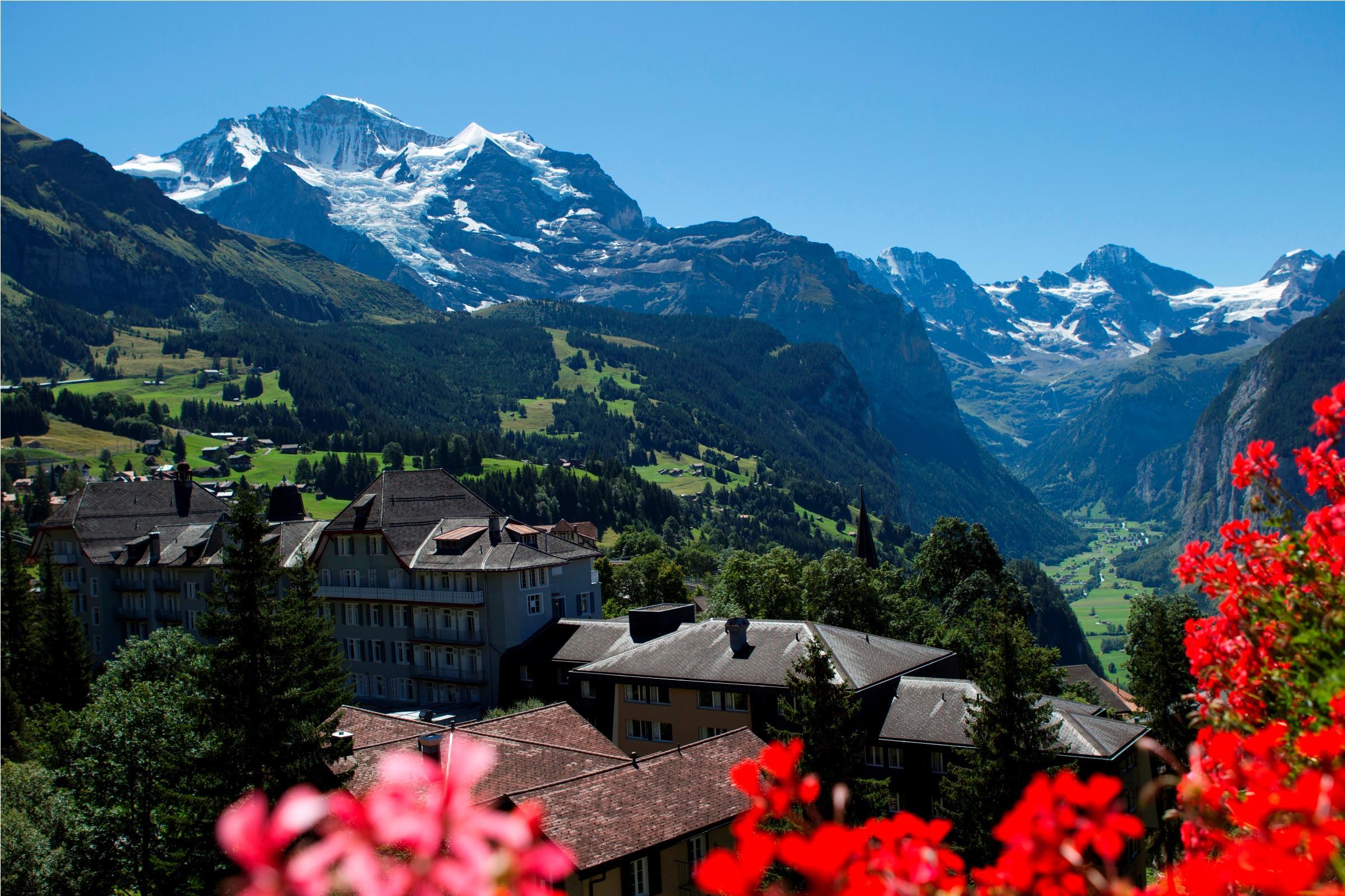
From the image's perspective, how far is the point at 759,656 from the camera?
4656cm

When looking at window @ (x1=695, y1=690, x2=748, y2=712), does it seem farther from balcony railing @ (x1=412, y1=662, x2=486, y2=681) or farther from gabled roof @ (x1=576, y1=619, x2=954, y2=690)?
balcony railing @ (x1=412, y1=662, x2=486, y2=681)

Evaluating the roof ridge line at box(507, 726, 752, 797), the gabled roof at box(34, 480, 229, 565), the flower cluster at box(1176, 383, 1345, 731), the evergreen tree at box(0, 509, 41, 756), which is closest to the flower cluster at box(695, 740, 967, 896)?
the flower cluster at box(1176, 383, 1345, 731)

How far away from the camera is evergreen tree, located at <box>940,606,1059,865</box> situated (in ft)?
109

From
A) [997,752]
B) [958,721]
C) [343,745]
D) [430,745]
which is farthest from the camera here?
[958,721]

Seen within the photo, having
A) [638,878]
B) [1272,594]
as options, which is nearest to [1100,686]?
[638,878]

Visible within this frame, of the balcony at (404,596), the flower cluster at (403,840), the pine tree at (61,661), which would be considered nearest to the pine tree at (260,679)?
the balcony at (404,596)

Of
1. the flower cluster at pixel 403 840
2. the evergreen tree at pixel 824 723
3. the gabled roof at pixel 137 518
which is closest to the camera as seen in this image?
the flower cluster at pixel 403 840

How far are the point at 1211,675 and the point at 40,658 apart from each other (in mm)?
76065

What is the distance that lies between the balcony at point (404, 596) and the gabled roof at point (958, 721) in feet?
87.6

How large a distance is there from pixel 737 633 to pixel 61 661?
4853cm

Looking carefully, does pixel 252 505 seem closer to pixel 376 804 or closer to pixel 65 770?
pixel 65 770

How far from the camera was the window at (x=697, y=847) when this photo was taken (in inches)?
1114

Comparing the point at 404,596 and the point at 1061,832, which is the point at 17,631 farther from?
the point at 1061,832

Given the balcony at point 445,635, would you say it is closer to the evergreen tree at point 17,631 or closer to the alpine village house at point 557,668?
the alpine village house at point 557,668
